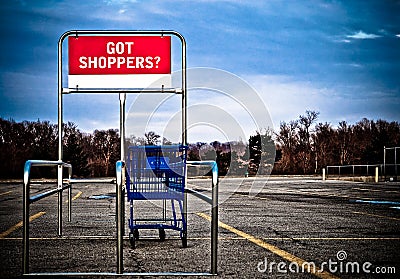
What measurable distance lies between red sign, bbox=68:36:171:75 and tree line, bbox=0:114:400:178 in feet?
111

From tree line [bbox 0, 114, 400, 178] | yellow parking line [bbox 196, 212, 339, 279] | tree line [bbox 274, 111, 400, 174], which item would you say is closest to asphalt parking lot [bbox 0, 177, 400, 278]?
yellow parking line [bbox 196, 212, 339, 279]

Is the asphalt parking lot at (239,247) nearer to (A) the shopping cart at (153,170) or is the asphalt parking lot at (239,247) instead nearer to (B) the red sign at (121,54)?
(A) the shopping cart at (153,170)

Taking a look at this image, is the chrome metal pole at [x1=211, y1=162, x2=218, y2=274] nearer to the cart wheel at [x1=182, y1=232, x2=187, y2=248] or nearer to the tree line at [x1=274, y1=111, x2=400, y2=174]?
the cart wheel at [x1=182, y1=232, x2=187, y2=248]

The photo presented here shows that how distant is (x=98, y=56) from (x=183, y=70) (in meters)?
1.26

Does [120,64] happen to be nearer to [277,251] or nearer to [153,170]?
[153,170]

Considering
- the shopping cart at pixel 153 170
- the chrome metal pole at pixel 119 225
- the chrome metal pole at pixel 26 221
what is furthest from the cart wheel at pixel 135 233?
the chrome metal pole at pixel 26 221

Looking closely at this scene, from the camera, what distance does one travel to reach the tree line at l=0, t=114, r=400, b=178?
195 feet

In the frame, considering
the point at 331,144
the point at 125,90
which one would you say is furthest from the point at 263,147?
the point at 125,90

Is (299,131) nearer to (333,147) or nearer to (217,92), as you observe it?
(333,147)

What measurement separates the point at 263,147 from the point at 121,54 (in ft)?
163

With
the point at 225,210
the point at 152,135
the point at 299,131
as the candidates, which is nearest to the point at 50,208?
the point at 225,210

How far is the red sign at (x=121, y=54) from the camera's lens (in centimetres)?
886

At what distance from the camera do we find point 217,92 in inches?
351

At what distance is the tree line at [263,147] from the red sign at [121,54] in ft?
111
